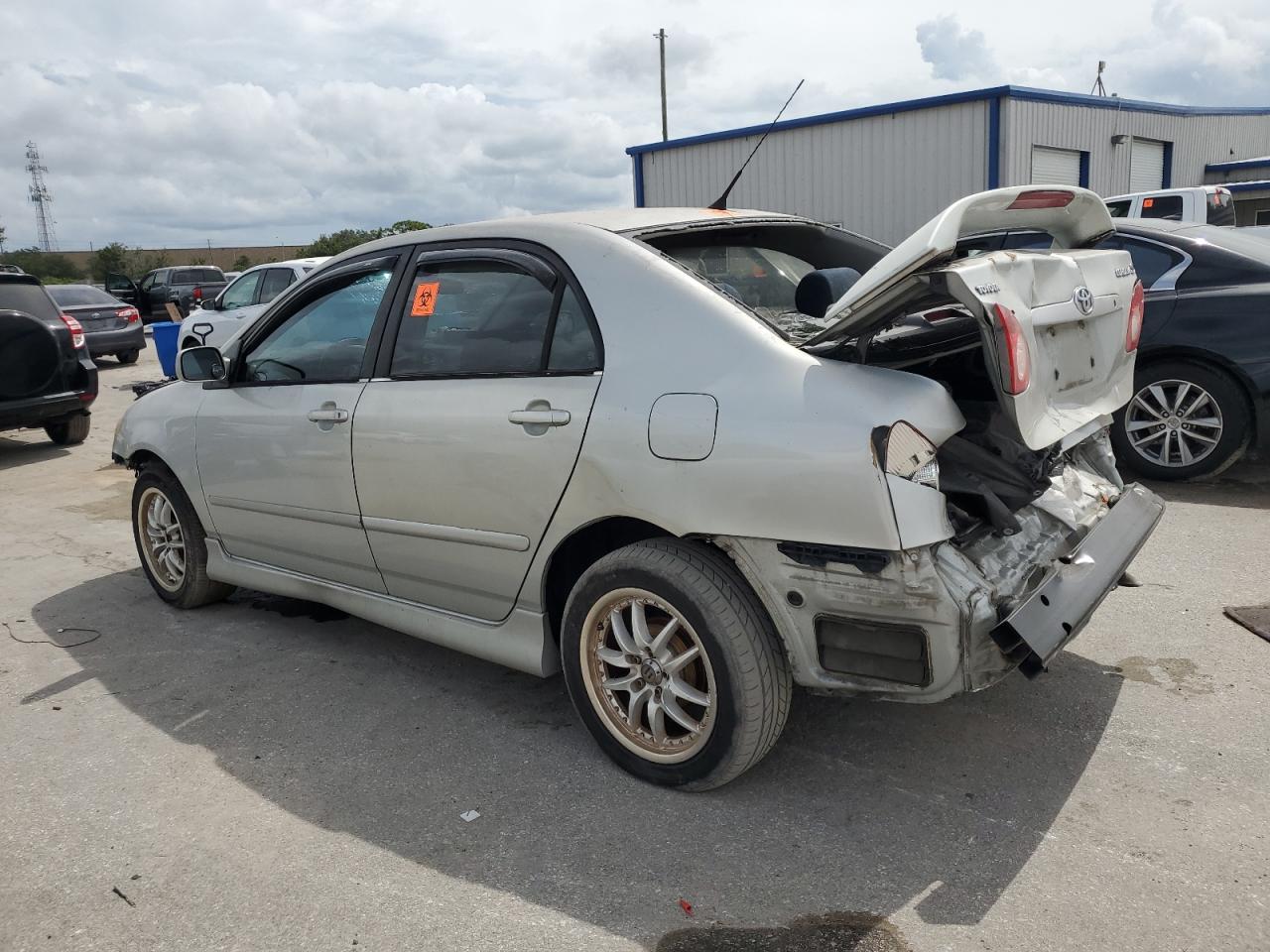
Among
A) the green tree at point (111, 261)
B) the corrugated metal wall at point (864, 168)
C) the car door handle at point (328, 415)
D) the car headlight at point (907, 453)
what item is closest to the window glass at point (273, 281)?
the corrugated metal wall at point (864, 168)

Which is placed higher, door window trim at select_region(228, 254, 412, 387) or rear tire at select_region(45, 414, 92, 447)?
door window trim at select_region(228, 254, 412, 387)

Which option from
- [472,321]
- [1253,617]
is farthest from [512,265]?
[1253,617]

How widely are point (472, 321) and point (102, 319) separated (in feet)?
53.8

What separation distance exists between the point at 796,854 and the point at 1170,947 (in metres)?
0.88

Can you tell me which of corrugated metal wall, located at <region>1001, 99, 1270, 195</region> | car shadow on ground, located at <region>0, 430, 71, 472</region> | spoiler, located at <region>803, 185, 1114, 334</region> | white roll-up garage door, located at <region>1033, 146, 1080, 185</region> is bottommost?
car shadow on ground, located at <region>0, 430, 71, 472</region>

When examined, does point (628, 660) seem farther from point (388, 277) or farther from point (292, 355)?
point (292, 355)

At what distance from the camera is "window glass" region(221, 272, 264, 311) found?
14648 millimetres

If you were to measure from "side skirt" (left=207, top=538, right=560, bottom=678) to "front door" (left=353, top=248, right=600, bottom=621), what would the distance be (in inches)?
2.0

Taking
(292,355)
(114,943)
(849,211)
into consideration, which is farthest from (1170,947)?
(849,211)

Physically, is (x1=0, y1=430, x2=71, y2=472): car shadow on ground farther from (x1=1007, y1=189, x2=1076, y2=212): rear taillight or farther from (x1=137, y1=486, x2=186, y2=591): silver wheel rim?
(x1=1007, y1=189, x2=1076, y2=212): rear taillight

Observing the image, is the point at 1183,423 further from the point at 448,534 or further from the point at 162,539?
the point at 162,539

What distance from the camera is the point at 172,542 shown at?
16.0 feet

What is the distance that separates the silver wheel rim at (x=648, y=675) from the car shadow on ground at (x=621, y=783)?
0.56ft

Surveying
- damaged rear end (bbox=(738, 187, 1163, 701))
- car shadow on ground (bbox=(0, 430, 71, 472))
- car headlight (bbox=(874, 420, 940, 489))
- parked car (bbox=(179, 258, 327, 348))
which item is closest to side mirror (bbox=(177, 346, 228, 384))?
damaged rear end (bbox=(738, 187, 1163, 701))
